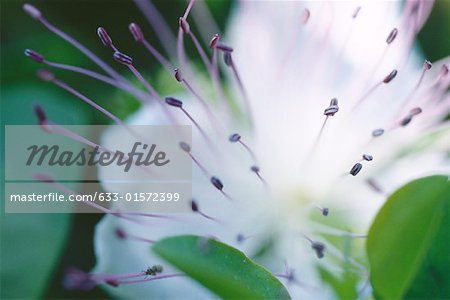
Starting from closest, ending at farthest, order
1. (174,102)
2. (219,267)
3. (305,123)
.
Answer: (219,267)
(174,102)
(305,123)

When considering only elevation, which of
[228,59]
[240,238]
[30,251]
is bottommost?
[30,251]

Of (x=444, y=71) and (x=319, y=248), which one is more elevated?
(x=444, y=71)

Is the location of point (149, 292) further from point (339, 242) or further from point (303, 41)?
point (303, 41)

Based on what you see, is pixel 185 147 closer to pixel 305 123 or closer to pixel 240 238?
pixel 240 238

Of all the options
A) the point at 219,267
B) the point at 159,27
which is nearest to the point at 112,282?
the point at 219,267

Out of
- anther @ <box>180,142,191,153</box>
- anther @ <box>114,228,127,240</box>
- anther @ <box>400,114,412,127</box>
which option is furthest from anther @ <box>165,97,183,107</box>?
anther @ <box>400,114,412,127</box>

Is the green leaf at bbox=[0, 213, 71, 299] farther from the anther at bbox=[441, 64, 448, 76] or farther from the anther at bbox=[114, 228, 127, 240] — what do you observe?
the anther at bbox=[441, 64, 448, 76]

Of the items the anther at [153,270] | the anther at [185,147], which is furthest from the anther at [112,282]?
the anther at [185,147]
